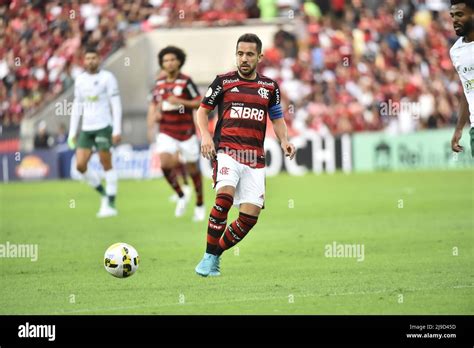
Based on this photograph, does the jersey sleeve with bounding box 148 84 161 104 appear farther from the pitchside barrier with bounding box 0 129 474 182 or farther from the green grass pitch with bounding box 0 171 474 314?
the pitchside barrier with bounding box 0 129 474 182

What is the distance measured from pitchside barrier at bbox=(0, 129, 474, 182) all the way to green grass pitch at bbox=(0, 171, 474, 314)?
8049mm

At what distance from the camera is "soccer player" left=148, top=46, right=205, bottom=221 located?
17.5m

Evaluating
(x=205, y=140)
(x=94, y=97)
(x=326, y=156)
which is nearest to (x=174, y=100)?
(x=94, y=97)

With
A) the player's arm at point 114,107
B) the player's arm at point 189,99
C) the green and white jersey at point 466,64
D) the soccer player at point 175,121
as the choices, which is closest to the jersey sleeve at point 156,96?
the soccer player at point 175,121

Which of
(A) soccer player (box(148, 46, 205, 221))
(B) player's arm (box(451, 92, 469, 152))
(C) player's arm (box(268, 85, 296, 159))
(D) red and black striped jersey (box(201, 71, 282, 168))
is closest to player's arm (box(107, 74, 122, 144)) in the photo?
(A) soccer player (box(148, 46, 205, 221))

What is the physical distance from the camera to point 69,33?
107 ft

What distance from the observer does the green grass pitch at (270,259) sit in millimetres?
9586

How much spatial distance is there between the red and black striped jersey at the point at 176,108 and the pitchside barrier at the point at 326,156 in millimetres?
13534

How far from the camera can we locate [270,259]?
1286 centimetres

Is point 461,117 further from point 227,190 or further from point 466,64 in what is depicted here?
point 227,190
